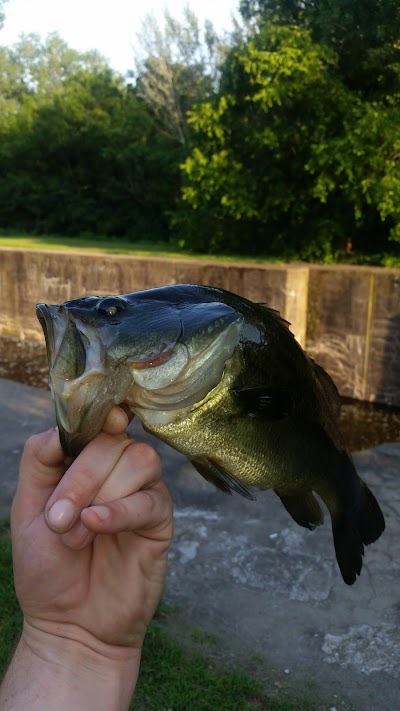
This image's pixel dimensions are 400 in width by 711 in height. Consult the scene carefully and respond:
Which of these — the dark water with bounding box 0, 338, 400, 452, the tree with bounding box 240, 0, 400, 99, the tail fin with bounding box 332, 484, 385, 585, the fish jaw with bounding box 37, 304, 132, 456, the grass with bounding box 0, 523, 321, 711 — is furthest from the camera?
the tree with bounding box 240, 0, 400, 99

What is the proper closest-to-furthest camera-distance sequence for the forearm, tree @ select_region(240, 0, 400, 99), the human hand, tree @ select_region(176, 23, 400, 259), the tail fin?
the human hand
the forearm
the tail fin
tree @ select_region(176, 23, 400, 259)
tree @ select_region(240, 0, 400, 99)

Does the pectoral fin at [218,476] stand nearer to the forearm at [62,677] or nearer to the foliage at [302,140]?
the forearm at [62,677]

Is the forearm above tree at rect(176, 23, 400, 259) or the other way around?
the other way around

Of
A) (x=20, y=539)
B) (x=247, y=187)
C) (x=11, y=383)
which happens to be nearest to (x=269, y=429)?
(x=20, y=539)

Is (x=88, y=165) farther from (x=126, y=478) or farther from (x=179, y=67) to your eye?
(x=126, y=478)

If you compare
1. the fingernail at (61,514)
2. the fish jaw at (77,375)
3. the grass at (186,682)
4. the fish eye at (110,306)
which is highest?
the fish eye at (110,306)

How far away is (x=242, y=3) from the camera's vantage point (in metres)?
15.6

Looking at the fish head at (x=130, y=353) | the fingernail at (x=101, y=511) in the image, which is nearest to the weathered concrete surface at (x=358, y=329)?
the fish head at (x=130, y=353)

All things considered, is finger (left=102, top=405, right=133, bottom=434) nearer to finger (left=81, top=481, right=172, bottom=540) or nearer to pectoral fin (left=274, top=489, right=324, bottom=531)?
finger (left=81, top=481, right=172, bottom=540)

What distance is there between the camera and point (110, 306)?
135cm

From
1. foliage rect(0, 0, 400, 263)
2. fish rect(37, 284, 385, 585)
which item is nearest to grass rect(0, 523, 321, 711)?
fish rect(37, 284, 385, 585)

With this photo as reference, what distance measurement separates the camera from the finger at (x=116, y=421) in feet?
4.42

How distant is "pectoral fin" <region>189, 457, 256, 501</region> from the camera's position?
1464 mm

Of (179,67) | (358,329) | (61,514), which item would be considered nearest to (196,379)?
(61,514)
